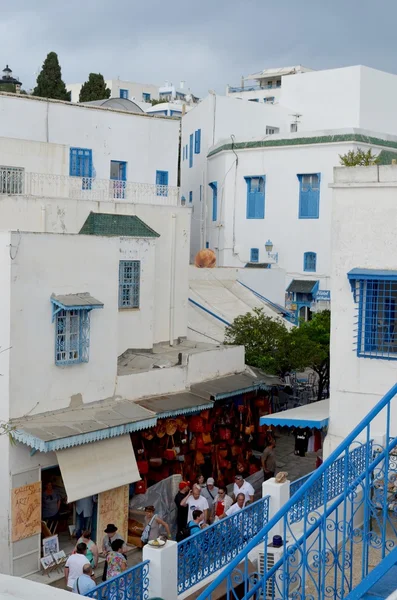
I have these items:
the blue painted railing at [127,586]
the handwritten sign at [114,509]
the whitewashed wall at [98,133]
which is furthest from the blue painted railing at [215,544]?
the whitewashed wall at [98,133]

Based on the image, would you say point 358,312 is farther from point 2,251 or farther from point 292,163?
point 292,163

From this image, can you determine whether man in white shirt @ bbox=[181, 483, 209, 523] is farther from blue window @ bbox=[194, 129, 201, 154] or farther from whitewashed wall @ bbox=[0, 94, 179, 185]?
blue window @ bbox=[194, 129, 201, 154]

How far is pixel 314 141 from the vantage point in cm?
2781

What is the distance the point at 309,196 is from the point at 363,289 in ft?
54.4

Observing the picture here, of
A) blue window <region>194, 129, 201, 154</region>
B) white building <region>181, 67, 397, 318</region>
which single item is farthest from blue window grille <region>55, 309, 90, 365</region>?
blue window <region>194, 129, 201, 154</region>

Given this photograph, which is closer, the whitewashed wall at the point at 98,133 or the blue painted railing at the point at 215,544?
the blue painted railing at the point at 215,544

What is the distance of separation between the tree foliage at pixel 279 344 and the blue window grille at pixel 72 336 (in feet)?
18.6

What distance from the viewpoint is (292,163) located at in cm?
2853

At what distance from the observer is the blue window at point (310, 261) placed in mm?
28500

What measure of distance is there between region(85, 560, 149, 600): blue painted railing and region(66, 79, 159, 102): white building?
68232 millimetres

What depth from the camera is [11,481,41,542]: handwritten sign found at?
11797mm

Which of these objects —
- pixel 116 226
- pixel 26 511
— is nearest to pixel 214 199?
pixel 116 226

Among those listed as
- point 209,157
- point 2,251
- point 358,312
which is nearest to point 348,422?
point 358,312

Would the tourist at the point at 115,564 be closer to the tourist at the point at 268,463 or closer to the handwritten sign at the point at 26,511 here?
the handwritten sign at the point at 26,511
